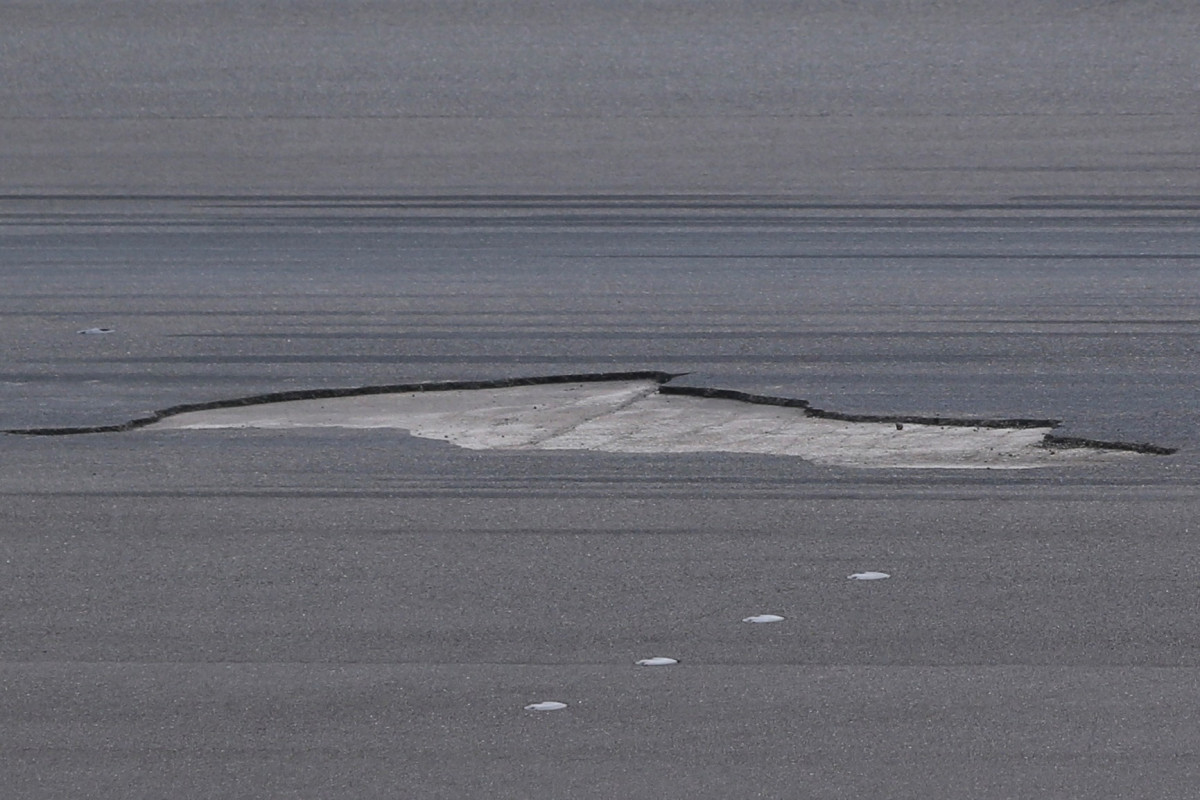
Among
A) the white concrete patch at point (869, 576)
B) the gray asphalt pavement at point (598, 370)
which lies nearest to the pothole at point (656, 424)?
the gray asphalt pavement at point (598, 370)

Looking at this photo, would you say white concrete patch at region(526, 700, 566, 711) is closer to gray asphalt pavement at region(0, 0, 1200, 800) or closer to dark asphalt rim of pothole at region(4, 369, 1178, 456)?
gray asphalt pavement at region(0, 0, 1200, 800)

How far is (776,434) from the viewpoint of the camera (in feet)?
29.7

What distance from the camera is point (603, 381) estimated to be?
1034 centimetres

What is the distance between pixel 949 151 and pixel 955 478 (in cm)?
1141

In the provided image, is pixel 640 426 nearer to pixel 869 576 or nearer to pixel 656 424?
pixel 656 424

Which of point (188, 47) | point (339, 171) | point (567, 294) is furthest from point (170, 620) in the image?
point (188, 47)

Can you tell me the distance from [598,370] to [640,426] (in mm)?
1314

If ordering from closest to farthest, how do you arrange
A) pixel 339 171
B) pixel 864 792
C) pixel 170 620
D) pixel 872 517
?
1. pixel 864 792
2. pixel 170 620
3. pixel 872 517
4. pixel 339 171

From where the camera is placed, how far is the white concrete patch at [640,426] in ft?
28.3

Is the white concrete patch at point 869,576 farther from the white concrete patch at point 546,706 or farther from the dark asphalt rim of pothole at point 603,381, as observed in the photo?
the dark asphalt rim of pothole at point 603,381

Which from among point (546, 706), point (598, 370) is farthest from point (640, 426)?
point (546, 706)

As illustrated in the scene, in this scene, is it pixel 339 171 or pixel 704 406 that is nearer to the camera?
pixel 704 406

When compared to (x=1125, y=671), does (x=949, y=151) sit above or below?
above

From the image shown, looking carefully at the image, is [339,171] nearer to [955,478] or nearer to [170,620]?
[955,478]
